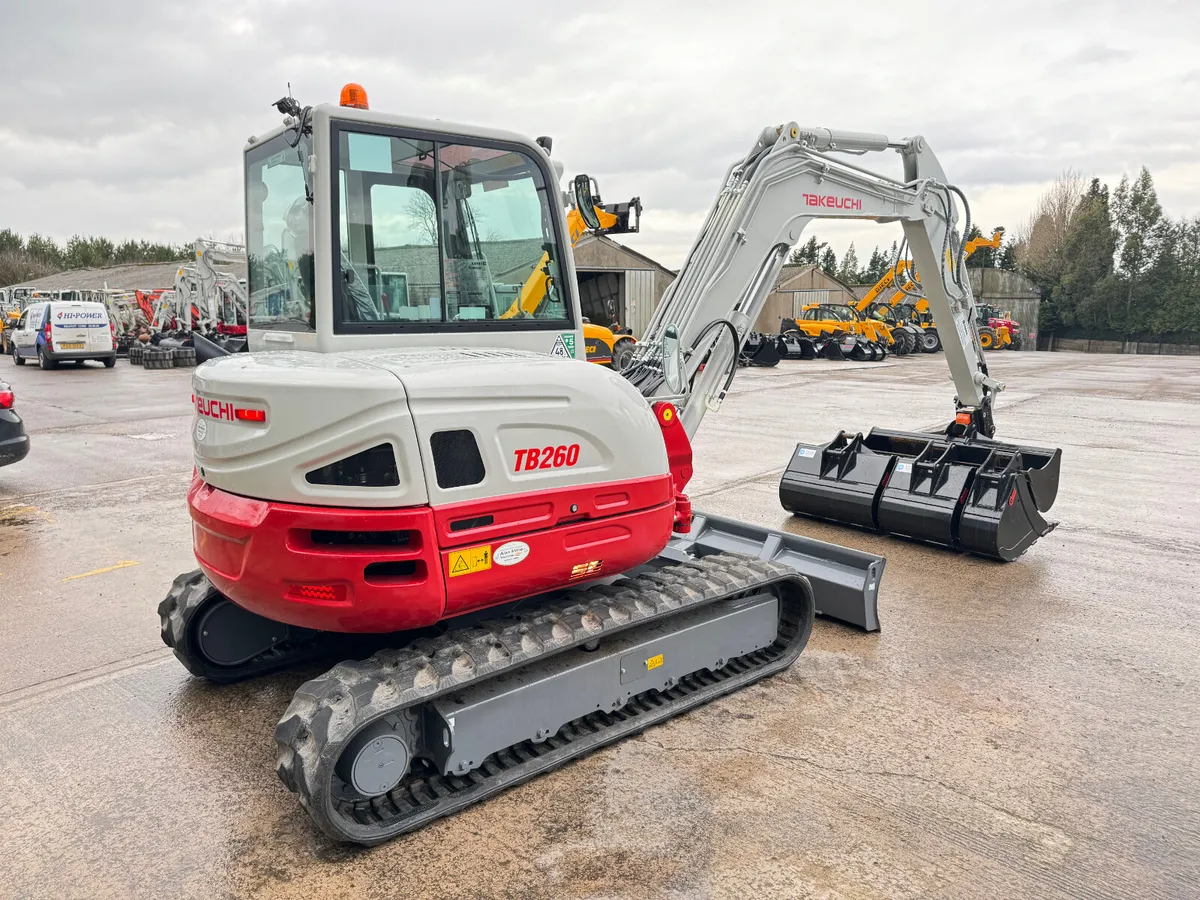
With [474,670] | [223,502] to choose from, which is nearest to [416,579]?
[474,670]

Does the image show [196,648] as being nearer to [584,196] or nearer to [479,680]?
[479,680]

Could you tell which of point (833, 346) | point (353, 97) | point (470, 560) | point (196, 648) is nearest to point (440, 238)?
point (353, 97)

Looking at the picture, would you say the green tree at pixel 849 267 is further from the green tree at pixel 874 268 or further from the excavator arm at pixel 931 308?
the excavator arm at pixel 931 308

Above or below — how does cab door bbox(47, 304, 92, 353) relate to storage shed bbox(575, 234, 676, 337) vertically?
below

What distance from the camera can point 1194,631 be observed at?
17.2 ft

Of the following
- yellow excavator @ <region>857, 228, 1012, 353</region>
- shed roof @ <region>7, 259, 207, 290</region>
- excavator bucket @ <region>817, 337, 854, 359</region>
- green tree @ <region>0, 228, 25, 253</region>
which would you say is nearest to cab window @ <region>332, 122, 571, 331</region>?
yellow excavator @ <region>857, 228, 1012, 353</region>

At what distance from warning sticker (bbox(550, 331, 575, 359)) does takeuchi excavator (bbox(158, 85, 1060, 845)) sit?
1 centimetres

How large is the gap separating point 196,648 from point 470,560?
77.1 inches

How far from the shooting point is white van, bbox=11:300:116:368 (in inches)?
940

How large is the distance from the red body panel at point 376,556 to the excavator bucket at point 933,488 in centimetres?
404

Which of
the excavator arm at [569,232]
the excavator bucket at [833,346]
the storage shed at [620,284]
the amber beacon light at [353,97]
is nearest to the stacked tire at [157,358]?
the storage shed at [620,284]

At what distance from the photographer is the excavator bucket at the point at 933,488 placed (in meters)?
6.43

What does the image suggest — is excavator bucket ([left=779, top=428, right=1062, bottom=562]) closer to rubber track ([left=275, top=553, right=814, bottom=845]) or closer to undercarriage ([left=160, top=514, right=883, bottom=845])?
undercarriage ([left=160, top=514, right=883, bottom=845])

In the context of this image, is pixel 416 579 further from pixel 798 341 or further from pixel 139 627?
pixel 798 341
